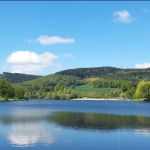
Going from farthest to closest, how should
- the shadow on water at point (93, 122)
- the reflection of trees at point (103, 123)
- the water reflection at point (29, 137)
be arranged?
the reflection of trees at point (103, 123)
the shadow on water at point (93, 122)
the water reflection at point (29, 137)

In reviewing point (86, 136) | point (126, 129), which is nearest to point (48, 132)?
point (86, 136)

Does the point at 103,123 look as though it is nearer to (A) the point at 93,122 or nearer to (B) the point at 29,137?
(A) the point at 93,122

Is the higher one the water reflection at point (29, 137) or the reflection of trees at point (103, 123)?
the reflection of trees at point (103, 123)

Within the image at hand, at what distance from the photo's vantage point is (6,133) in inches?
2820

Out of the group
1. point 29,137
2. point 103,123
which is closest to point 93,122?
point 103,123

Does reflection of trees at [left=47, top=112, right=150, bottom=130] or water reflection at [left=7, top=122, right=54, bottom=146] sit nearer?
water reflection at [left=7, top=122, right=54, bottom=146]

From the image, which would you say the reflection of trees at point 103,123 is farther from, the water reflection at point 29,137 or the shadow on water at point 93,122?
the water reflection at point 29,137

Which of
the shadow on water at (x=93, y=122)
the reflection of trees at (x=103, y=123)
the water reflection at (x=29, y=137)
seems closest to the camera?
the water reflection at (x=29, y=137)

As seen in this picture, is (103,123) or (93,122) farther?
(93,122)

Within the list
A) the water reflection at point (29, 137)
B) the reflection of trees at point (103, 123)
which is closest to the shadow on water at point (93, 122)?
the reflection of trees at point (103, 123)

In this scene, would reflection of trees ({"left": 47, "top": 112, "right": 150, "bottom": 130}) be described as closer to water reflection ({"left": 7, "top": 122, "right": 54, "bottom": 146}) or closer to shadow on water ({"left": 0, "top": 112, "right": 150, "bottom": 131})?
shadow on water ({"left": 0, "top": 112, "right": 150, "bottom": 131})

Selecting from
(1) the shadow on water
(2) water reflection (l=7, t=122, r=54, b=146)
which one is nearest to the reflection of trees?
(1) the shadow on water

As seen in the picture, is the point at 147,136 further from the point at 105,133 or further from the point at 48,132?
the point at 48,132

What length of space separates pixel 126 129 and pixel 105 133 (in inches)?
312
